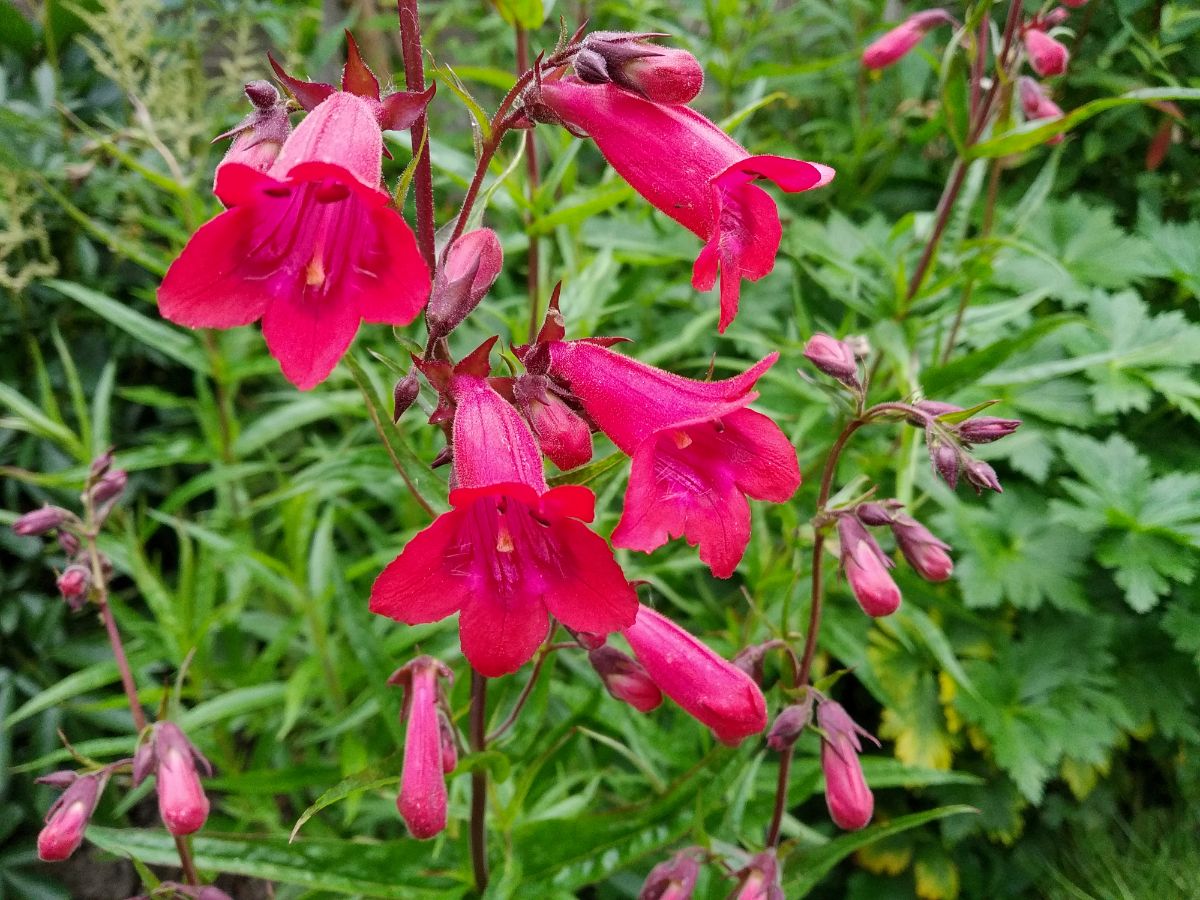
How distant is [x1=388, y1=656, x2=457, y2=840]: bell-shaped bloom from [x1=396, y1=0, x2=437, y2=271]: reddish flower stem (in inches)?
23.1

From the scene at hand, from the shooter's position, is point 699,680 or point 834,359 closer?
point 699,680

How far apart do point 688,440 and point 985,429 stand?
457mm

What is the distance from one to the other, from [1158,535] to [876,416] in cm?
122

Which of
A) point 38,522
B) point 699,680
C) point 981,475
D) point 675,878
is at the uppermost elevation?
point 981,475

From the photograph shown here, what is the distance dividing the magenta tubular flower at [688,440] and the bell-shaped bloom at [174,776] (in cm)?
83

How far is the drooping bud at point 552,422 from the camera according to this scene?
1.00 meters

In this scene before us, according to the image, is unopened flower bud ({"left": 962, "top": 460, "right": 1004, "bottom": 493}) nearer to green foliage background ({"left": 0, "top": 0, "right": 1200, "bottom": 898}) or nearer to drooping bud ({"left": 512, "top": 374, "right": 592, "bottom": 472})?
green foliage background ({"left": 0, "top": 0, "right": 1200, "bottom": 898})

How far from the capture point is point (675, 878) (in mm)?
1304

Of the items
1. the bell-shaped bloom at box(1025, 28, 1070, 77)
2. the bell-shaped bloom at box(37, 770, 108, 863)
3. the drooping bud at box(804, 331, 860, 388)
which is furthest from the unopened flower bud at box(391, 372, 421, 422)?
the bell-shaped bloom at box(1025, 28, 1070, 77)

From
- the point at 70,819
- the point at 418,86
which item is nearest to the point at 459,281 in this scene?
the point at 418,86

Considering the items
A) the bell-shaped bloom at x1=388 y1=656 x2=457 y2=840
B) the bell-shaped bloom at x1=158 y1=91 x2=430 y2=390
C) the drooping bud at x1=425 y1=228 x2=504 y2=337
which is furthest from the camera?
the bell-shaped bloom at x1=388 y1=656 x2=457 y2=840

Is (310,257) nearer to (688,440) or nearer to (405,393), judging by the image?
(405,393)

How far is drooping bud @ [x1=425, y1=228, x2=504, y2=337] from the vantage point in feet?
3.11

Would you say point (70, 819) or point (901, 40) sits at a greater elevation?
point (901, 40)
